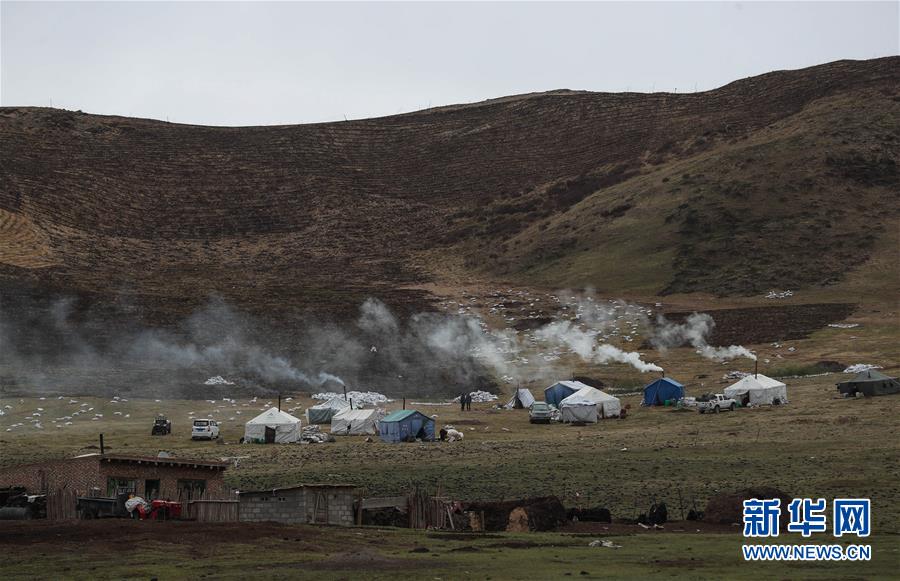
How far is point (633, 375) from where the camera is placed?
9275cm

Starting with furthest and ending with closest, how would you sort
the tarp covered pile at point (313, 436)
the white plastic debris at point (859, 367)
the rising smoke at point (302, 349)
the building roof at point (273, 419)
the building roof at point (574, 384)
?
the rising smoke at point (302, 349)
the building roof at point (574, 384)
the white plastic debris at point (859, 367)
the tarp covered pile at point (313, 436)
the building roof at point (273, 419)

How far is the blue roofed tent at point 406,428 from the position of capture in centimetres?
7031

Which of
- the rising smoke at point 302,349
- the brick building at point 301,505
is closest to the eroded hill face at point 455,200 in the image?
the rising smoke at point 302,349

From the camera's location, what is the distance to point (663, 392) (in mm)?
80125

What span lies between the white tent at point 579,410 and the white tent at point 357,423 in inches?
431

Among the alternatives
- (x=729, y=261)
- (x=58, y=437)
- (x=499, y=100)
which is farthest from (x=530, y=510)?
(x=499, y=100)

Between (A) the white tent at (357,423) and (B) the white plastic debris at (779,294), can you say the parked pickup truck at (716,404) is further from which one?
(B) the white plastic debris at (779,294)

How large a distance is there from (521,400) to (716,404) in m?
13.9

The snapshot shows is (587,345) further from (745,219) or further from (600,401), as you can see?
(745,219)

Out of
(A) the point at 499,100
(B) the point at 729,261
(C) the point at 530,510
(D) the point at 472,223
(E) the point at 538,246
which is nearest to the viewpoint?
(C) the point at 530,510

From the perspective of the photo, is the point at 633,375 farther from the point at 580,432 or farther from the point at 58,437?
the point at 58,437

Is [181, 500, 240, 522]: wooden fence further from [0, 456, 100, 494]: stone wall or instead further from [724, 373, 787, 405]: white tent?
[724, 373, 787, 405]: white tent

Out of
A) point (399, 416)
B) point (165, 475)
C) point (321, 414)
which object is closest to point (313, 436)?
point (399, 416)

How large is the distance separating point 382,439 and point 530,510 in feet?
98.9
